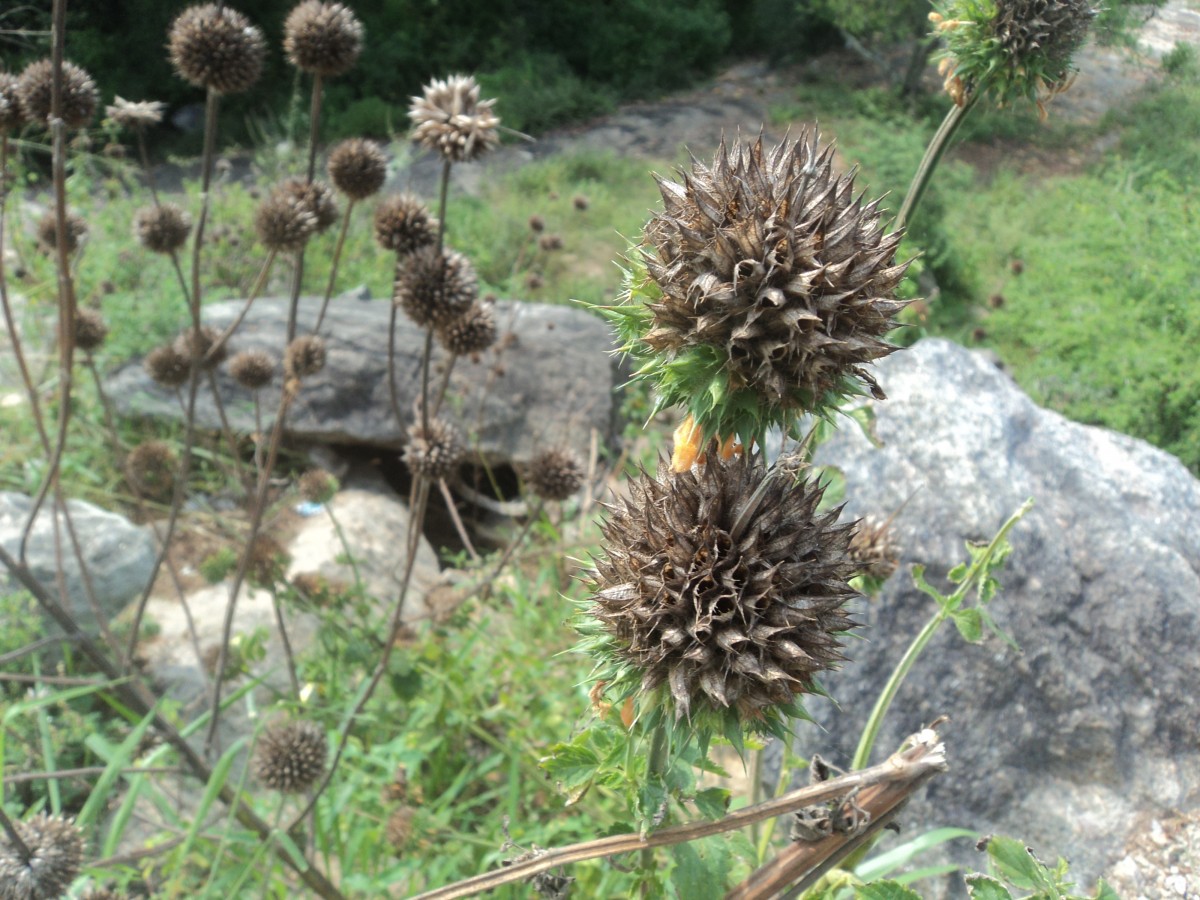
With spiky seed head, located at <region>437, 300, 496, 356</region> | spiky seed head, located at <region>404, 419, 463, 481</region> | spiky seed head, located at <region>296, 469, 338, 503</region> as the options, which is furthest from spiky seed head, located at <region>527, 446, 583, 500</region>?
spiky seed head, located at <region>296, 469, 338, 503</region>

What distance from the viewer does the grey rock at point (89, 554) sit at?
153 inches

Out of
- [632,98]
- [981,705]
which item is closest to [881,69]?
[632,98]

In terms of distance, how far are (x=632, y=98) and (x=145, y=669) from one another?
46.9 ft

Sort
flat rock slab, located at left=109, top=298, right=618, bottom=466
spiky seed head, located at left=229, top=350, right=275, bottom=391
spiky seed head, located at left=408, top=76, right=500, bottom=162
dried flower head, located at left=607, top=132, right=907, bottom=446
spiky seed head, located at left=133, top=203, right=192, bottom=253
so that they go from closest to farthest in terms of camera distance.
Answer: dried flower head, located at left=607, top=132, right=907, bottom=446 → spiky seed head, located at left=408, top=76, right=500, bottom=162 → spiky seed head, located at left=133, top=203, right=192, bottom=253 → spiky seed head, located at left=229, top=350, right=275, bottom=391 → flat rock slab, located at left=109, top=298, right=618, bottom=466

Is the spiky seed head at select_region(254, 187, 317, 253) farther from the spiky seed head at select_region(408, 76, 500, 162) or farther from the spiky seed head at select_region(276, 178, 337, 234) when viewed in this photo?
the spiky seed head at select_region(408, 76, 500, 162)

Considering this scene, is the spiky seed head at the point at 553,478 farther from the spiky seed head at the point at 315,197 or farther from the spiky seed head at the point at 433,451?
the spiky seed head at the point at 315,197

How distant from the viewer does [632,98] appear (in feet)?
51.4

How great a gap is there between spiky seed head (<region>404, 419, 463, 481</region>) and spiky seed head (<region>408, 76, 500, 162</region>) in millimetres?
Result: 891

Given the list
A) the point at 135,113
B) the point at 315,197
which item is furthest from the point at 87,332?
the point at 315,197

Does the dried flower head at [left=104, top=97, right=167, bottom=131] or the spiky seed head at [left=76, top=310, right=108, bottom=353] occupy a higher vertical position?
the dried flower head at [left=104, top=97, right=167, bottom=131]

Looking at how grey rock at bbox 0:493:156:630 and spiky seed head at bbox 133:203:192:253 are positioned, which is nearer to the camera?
spiky seed head at bbox 133:203:192:253

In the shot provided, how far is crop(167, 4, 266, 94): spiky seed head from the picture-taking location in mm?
2486

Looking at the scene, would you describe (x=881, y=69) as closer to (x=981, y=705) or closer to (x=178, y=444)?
(x=178, y=444)

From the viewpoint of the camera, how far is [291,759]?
242 cm
